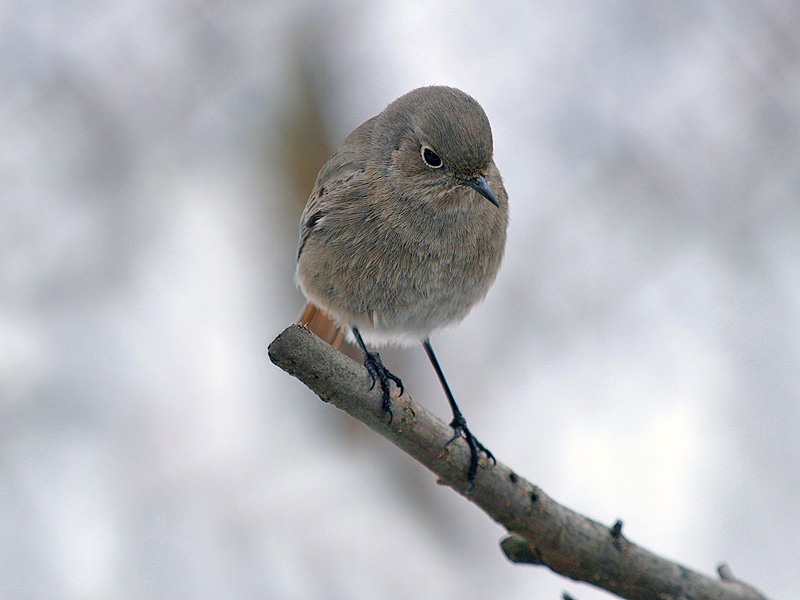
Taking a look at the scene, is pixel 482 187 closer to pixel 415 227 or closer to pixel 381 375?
pixel 415 227

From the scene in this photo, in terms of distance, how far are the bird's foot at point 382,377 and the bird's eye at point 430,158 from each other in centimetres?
94

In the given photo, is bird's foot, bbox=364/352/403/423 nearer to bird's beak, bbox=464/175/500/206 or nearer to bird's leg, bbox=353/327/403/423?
bird's leg, bbox=353/327/403/423

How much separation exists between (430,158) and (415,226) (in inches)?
12.7

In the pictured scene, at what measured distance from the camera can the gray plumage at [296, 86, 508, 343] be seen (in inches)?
129

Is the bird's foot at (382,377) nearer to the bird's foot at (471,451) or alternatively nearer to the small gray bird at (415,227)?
the small gray bird at (415,227)

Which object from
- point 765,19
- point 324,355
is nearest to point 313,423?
point 324,355

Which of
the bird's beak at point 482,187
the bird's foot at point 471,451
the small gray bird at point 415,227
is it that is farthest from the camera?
the small gray bird at point 415,227

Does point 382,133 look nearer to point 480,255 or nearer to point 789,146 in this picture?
point 480,255

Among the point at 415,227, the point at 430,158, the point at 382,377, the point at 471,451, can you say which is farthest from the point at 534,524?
the point at 430,158

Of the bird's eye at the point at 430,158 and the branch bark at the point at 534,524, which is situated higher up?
the bird's eye at the point at 430,158

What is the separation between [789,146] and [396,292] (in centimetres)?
349

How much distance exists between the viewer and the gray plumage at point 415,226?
10.7 feet

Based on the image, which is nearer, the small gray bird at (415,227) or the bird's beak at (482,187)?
the bird's beak at (482,187)

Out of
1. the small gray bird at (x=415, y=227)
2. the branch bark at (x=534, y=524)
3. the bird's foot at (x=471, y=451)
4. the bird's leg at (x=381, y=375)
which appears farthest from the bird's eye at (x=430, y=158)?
the bird's foot at (x=471, y=451)
